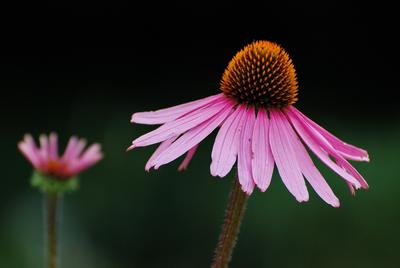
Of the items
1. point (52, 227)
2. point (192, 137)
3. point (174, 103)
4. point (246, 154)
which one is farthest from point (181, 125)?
point (174, 103)

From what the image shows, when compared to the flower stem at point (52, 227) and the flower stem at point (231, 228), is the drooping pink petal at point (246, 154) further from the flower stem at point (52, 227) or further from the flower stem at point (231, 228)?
the flower stem at point (52, 227)

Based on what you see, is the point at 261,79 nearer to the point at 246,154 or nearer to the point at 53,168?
the point at 246,154

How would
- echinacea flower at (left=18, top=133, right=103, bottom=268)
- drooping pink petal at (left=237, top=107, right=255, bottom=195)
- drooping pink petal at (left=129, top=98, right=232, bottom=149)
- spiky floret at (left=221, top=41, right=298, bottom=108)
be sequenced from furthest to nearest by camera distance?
1. echinacea flower at (left=18, top=133, right=103, bottom=268)
2. spiky floret at (left=221, top=41, right=298, bottom=108)
3. drooping pink petal at (left=129, top=98, right=232, bottom=149)
4. drooping pink petal at (left=237, top=107, right=255, bottom=195)

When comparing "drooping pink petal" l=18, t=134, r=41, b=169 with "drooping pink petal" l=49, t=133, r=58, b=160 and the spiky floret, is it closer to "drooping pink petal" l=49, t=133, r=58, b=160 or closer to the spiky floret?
"drooping pink petal" l=49, t=133, r=58, b=160

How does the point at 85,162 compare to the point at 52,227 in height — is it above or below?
above

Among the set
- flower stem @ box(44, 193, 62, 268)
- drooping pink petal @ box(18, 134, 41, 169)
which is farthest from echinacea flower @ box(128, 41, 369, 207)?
drooping pink petal @ box(18, 134, 41, 169)

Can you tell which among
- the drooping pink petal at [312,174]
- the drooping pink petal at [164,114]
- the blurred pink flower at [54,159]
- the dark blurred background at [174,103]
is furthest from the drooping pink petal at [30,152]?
the dark blurred background at [174,103]
